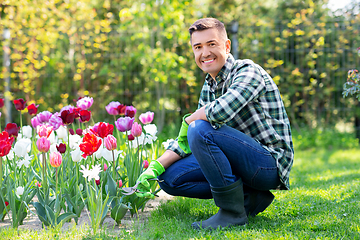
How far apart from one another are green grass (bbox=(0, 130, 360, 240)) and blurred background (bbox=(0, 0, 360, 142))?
9.32 ft

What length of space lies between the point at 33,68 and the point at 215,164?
500 centimetres

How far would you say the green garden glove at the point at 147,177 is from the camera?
1887mm

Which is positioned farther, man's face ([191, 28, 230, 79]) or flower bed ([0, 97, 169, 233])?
man's face ([191, 28, 230, 79])

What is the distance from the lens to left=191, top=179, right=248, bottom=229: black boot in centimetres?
182

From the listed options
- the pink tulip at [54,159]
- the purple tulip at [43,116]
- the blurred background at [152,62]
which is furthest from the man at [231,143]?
the blurred background at [152,62]

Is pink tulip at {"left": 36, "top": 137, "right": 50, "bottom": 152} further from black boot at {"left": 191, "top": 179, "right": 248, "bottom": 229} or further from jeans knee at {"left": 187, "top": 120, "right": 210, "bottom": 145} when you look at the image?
black boot at {"left": 191, "top": 179, "right": 248, "bottom": 229}

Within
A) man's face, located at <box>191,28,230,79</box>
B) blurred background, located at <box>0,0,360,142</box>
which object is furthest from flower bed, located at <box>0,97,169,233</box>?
blurred background, located at <box>0,0,360,142</box>

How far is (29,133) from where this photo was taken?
2562 mm

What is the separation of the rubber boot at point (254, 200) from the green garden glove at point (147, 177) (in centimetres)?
51

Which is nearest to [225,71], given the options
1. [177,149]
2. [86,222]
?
[177,149]

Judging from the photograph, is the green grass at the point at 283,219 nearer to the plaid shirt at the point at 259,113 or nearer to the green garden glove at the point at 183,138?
the plaid shirt at the point at 259,113

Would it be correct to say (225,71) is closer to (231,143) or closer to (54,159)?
(231,143)

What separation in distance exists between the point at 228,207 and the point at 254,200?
27cm

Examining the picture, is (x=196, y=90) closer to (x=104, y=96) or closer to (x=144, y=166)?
(x=104, y=96)
